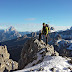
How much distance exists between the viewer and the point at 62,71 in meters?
9.72

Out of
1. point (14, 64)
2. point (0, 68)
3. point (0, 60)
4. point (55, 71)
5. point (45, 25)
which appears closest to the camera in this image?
point (55, 71)

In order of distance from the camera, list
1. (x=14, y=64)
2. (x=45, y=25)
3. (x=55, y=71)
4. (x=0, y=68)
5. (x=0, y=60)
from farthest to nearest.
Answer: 1. (x=14, y=64)
2. (x=0, y=60)
3. (x=0, y=68)
4. (x=45, y=25)
5. (x=55, y=71)

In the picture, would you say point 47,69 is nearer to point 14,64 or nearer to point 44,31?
point 44,31

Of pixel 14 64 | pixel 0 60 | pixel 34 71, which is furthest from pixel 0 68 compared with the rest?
pixel 34 71

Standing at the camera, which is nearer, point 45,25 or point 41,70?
point 41,70

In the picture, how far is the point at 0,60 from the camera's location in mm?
103062

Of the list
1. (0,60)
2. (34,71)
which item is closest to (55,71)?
(34,71)

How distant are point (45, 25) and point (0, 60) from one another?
9736cm

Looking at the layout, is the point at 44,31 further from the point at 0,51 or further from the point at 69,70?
the point at 0,51

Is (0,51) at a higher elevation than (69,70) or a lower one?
lower

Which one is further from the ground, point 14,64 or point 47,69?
point 47,69

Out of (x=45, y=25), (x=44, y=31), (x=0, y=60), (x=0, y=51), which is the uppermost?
(x=45, y=25)

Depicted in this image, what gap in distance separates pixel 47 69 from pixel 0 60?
105 metres

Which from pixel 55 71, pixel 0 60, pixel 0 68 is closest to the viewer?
pixel 55 71
